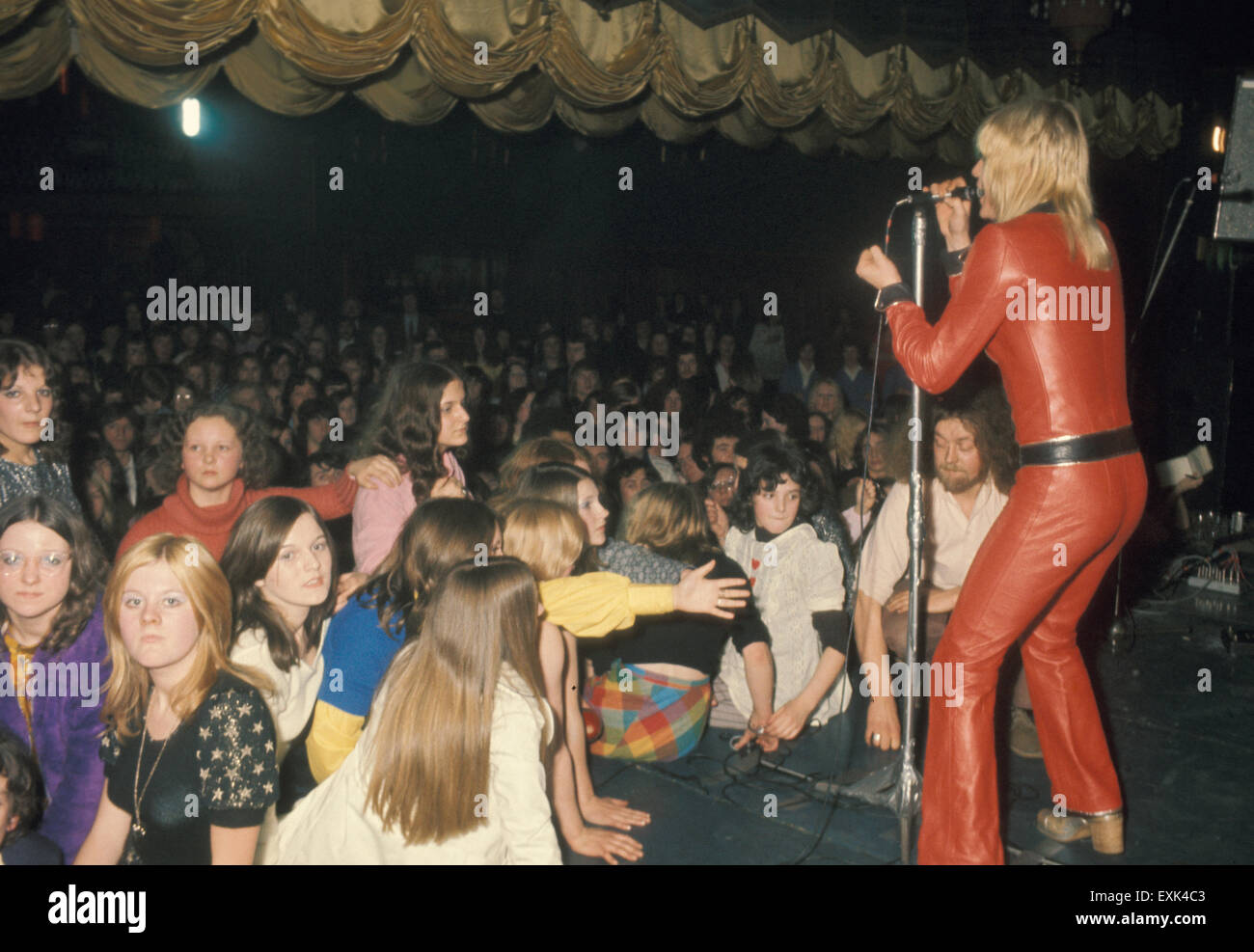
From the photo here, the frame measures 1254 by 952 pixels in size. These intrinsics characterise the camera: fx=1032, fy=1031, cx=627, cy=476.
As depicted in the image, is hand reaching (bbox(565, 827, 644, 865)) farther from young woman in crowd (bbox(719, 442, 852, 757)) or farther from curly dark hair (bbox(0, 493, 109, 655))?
curly dark hair (bbox(0, 493, 109, 655))

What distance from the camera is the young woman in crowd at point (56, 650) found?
2.69 meters

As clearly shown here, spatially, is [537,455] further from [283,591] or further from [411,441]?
[283,591]

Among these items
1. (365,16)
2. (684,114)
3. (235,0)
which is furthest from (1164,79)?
(235,0)

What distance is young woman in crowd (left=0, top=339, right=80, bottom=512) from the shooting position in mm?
3414

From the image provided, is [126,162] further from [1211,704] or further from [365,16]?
[1211,704]

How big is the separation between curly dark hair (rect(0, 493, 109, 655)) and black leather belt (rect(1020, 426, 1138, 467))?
101 inches

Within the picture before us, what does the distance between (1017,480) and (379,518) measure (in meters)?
2.27

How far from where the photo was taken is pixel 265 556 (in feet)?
10.0

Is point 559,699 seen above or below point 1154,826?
above

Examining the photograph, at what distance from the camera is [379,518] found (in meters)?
3.87

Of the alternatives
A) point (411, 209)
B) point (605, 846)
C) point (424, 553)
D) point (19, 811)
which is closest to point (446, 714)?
point (424, 553)

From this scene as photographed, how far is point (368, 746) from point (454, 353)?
9.64 metres

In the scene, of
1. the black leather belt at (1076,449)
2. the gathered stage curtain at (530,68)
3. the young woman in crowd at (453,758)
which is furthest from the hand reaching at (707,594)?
the gathered stage curtain at (530,68)

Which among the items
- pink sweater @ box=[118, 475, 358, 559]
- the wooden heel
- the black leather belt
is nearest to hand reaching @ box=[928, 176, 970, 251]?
the black leather belt
